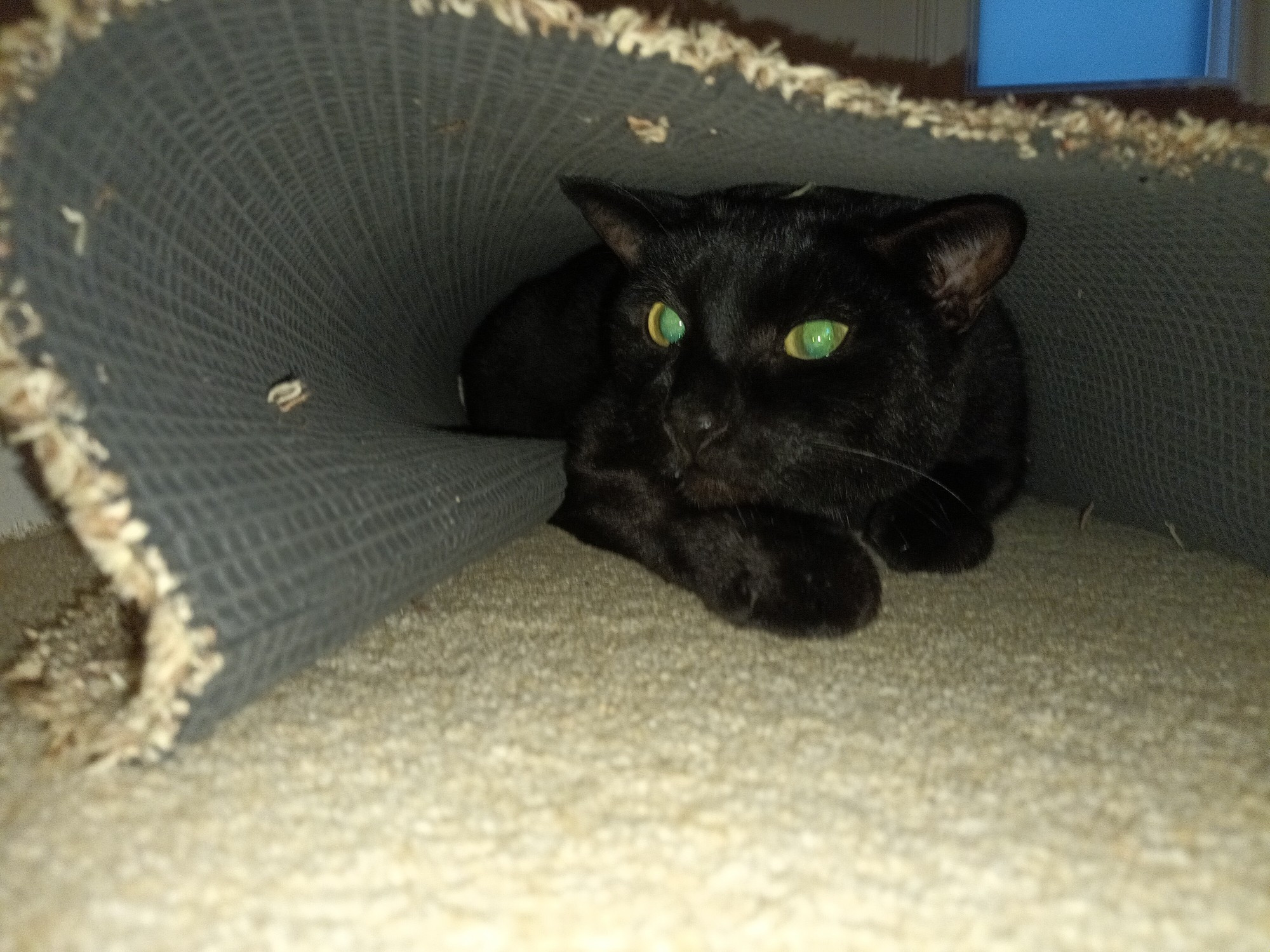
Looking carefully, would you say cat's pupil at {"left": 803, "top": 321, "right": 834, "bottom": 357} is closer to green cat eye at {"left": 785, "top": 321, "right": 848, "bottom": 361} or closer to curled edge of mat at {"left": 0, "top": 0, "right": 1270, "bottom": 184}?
green cat eye at {"left": 785, "top": 321, "right": 848, "bottom": 361}

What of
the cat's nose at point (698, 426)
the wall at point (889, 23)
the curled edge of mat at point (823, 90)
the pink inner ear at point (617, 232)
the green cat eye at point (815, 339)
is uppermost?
the wall at point (889, 23)

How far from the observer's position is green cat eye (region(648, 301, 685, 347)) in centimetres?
104

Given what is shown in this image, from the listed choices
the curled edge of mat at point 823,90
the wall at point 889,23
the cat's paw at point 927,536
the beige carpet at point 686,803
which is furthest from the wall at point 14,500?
the wall at point 889,23

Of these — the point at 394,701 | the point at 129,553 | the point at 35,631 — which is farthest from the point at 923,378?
the point at 35,631

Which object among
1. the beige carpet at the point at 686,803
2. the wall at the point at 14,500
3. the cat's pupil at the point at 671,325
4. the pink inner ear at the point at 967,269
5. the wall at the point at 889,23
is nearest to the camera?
the beige carpet at the point at 686,803

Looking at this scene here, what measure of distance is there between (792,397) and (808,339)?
68 millimetres

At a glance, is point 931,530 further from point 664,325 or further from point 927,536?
point 664,325

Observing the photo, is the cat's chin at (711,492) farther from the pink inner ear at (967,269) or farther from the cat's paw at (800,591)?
the pink inner ear at (967,269)

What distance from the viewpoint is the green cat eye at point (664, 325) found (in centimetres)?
104

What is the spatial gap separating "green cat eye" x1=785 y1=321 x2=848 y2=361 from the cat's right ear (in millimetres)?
220

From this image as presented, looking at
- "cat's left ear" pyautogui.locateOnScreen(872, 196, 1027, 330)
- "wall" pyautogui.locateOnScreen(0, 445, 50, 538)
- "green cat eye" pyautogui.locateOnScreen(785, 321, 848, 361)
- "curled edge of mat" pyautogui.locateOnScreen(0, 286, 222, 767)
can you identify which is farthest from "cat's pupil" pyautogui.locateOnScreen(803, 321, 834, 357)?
"wall" pyautogui.locateOnScreen(0, 445, 50, 538)

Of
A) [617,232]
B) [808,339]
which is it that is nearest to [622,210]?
[617,232]

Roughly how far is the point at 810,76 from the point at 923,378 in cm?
37

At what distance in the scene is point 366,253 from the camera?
1.02 m
